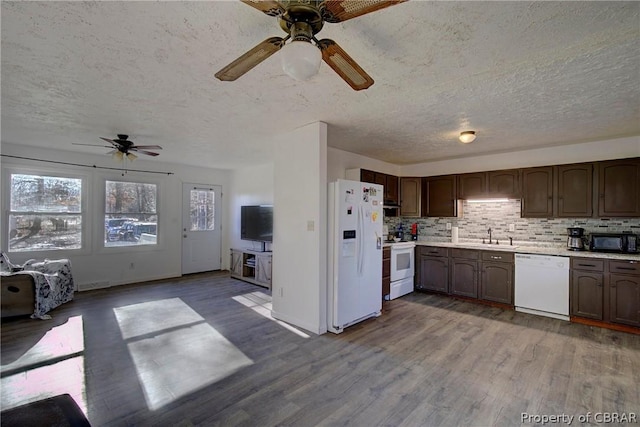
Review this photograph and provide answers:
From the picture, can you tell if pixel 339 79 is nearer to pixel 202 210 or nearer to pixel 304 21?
pixel 304 21

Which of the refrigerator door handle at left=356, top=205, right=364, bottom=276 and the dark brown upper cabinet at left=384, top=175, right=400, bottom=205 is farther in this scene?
the dark brown upper cabinet at left=384, top=175, right=400, bottom=205

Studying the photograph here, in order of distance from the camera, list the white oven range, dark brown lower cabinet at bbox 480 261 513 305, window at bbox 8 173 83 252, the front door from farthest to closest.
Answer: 1. the front door
2. the white oven range
3. window at bbox 8 173 83 252
4. dark brown lower cabinet at bbox 480 261 513 305

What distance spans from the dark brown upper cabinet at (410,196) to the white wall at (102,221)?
438cm

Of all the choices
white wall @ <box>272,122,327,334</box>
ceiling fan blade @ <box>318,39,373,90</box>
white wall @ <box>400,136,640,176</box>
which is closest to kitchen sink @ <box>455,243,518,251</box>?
white wall @ <box>400,136,640,176</box>

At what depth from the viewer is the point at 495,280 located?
14.4 ft

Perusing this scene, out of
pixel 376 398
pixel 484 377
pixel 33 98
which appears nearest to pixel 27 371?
pixel 33 98

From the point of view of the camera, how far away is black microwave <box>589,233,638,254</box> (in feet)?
12.1

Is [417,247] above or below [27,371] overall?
above

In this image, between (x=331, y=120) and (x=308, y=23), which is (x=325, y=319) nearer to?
(x=331, y=120)

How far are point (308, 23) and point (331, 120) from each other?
2043 mm

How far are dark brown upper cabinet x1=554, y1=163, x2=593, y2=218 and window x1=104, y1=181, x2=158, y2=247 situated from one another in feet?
23.4

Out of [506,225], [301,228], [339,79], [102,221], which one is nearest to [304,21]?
[339,79]

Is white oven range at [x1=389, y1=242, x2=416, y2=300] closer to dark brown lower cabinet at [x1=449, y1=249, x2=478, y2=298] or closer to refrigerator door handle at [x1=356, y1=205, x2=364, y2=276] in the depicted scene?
dark brown lower cabinet at [x1=449, y1=249, x2=478, y2=298]

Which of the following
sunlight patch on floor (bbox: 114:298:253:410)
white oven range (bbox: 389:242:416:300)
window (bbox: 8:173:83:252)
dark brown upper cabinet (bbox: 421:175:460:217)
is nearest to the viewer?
sunlight patch on floor (bbox: 114:298:253:410)
